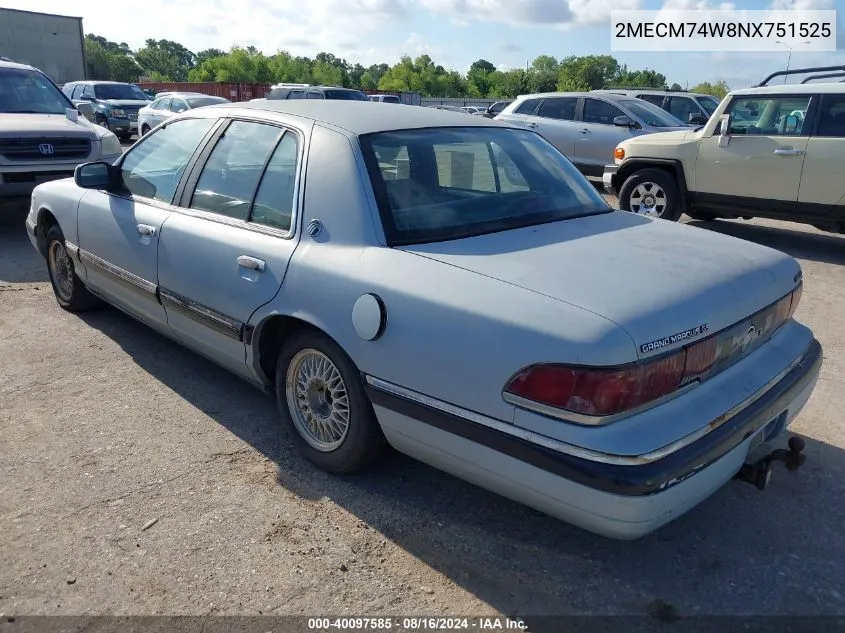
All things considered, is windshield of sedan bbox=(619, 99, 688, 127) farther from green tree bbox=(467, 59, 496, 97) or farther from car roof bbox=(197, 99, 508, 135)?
green tree bbox=(467, 59, 496, 97)

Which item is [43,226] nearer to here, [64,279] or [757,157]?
[64,279]

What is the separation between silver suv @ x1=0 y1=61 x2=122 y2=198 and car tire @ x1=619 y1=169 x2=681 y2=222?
652 centimetres

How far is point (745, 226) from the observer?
9.41 metres

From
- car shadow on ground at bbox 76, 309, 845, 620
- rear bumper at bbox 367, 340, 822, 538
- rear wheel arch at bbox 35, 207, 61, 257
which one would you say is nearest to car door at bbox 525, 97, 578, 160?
rear wheel arch at bbox 35, 207, 61, 257

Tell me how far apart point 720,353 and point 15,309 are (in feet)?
16.9

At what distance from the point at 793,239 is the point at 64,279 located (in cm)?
812

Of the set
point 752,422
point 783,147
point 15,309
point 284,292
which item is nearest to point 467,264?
point 284,292

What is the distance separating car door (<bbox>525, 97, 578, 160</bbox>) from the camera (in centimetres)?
1176

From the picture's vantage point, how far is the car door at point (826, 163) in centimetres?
723

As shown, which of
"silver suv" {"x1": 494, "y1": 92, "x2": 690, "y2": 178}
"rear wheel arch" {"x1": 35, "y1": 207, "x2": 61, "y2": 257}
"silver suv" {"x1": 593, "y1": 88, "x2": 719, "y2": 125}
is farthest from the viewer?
"silver suv" {"x1": 593, "y1": 88, "x2": 719, "y2": 125}

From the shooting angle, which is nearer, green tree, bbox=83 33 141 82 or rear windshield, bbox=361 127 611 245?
rear windshield, bbox=361 127 611 245

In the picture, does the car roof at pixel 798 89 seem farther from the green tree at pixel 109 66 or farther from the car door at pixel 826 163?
the green tree at pixel 109 66

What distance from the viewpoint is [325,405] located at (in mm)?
3123

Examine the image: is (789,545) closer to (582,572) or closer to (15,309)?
(582,572)
